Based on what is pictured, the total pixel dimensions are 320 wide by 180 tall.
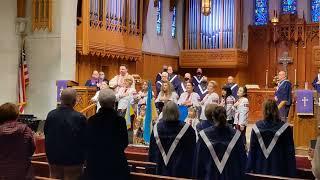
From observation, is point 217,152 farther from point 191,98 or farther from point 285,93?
point 285,93

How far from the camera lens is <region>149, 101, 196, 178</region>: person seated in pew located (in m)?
5.38

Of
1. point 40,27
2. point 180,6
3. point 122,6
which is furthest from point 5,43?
point 180,6

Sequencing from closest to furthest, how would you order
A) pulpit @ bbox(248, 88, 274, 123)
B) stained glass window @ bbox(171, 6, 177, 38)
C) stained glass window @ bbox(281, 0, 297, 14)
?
pulpit @ bbox(248, 88, 274, 123) → stained glass window @ bbox(281, 0, 297, 14) → stained glass window @ bbox(171, 6, 177, 38)

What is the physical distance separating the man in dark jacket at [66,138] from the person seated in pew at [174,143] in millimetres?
875

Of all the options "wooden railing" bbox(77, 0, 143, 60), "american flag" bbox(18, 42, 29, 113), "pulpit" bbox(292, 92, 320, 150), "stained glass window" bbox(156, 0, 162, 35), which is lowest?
"pulpit" bbox(292, 92, 320, 150)

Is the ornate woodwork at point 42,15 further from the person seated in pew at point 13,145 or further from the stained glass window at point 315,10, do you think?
the stained glass window at point 315,10

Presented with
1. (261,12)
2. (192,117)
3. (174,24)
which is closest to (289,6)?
(261,12)

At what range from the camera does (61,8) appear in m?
13.3

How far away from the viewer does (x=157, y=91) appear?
1486 cm

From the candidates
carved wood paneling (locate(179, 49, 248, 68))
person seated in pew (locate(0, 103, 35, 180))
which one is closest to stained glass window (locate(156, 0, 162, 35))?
carved wood paneling (locate(179, 49, 248, 68))

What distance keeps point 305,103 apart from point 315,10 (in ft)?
31.3

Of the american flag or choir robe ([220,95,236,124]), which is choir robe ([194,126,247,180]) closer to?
choir robe ([220,95,236,124])

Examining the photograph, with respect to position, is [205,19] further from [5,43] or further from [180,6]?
[5,43]

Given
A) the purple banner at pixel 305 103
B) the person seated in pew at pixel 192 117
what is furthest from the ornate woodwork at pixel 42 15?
the purple banner at pixel 305 103
